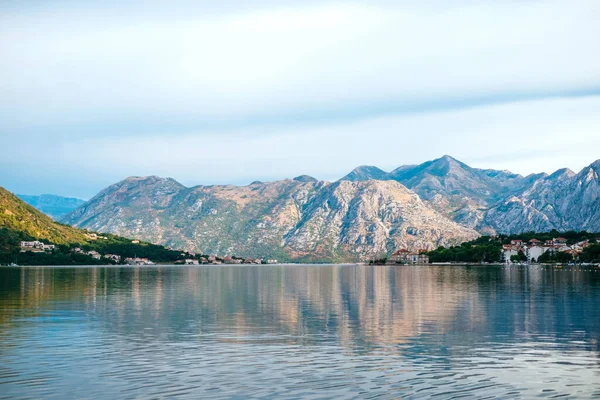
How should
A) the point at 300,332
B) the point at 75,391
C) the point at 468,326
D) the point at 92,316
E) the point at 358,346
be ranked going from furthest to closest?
the point at 92,316 → the point at 468,326 → the point at 300,332 → the point at 358,346 → the point at 75,391

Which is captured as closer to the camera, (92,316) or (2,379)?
(2,379)

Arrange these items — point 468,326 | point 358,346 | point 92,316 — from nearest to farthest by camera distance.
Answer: point 358,346, point 468,326, point 92,316

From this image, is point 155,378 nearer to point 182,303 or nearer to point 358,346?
point 358,346

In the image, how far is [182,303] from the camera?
87.7m

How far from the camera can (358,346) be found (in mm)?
47094

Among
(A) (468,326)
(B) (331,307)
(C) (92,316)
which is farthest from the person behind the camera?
(B) (331,307)

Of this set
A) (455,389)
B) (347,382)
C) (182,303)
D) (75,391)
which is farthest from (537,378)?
(182,303)

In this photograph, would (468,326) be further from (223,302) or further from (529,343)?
(223,302)

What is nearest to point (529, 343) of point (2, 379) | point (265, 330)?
point (265, 330)

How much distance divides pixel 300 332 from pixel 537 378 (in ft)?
80.4

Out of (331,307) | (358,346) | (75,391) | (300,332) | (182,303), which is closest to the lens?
(75,391)

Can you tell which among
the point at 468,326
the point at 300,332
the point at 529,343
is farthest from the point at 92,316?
the point at 529,343

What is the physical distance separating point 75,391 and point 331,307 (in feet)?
174

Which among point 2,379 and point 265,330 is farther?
point 265,330
